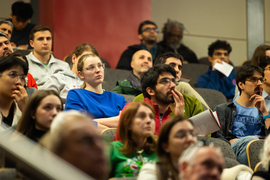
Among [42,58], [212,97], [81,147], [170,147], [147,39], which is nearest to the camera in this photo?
[81,147]

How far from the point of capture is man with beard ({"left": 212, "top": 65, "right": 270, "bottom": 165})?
8.67ft

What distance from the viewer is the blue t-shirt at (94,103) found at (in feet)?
7.68

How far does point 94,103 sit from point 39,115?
72 cm

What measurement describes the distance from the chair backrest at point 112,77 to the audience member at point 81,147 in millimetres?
2270

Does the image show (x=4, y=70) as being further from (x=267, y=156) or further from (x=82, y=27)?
(x=82, y=27)

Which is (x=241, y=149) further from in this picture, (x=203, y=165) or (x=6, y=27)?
(x=6, y=27)

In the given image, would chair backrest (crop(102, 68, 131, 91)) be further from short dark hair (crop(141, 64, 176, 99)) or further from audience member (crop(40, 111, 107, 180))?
audience member (crop(40, 111, 107, 180))

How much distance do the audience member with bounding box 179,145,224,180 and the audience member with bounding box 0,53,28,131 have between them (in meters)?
1.20

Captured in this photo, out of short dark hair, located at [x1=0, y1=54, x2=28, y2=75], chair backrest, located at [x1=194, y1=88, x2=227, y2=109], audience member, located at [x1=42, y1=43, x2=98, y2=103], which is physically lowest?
chair backrest, located at [x1=194, y1=88, x2=227, y2=109]

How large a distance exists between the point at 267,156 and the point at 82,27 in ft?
9.58

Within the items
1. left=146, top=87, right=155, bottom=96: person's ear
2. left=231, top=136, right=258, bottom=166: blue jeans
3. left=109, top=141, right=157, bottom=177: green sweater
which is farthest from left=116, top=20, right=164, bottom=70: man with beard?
left=109, top=141, right=157, bottom=177: green sweater

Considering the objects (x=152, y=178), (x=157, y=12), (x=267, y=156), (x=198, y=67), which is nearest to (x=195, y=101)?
(x=267, y=156)

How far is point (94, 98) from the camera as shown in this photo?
8.13 feet

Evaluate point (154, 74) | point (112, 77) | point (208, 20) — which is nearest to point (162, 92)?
point (154, 74)
